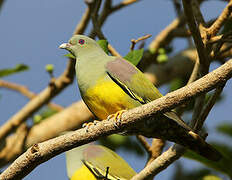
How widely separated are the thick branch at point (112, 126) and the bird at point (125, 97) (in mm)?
404

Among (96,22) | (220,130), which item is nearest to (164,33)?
(220,130)

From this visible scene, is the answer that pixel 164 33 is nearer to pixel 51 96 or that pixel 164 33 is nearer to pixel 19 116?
pixel 51 96

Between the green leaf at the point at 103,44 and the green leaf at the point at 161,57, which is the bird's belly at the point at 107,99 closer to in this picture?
the green leaf at the point at 103,44

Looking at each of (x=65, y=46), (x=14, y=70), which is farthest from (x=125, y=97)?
(x=14, y=70)

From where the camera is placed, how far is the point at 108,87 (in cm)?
375

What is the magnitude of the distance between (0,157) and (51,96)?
1.03m

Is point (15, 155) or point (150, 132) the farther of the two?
point (15, 155)

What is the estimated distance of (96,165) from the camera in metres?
4.36

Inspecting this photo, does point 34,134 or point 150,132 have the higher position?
point 34,134

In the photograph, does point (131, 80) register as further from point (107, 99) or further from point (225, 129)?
point (225, 129)

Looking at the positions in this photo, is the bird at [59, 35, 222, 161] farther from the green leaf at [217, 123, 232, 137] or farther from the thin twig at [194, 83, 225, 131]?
the green leaf at [217, 123, 232, 137]

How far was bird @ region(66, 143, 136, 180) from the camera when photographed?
165 inches

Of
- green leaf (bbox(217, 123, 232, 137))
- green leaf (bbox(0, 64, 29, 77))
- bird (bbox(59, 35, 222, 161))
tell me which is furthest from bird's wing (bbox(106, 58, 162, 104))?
green leaf (bbox(217, 123, 232, 137))

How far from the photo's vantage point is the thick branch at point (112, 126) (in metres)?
2.77
